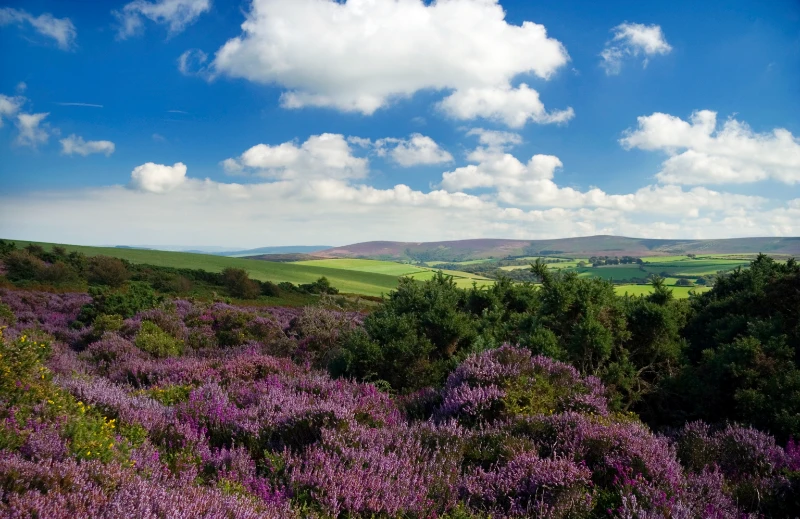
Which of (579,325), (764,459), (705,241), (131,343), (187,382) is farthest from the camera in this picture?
(705,241)

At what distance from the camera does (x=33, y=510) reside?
242cm

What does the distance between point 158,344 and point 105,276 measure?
31.6 meters

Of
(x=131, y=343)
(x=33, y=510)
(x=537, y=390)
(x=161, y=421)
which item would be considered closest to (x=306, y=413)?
(x=161, y=421)

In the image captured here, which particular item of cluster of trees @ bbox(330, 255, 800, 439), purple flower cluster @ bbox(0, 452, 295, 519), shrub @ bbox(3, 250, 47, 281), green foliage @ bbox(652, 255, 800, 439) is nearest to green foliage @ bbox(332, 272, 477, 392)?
cluster of trees @ bbox(330, 255, 800, 439)

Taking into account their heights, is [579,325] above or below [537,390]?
above

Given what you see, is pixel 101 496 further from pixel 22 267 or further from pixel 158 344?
pixel 22 267

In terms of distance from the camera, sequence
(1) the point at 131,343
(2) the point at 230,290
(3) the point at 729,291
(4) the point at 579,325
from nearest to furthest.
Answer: (4) the point at 579,325
(1) the point at 131,343
(3) the point at 729,291
(2) the point at 230,290

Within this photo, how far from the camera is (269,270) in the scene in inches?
2507

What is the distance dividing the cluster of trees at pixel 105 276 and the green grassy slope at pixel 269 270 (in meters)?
10.6

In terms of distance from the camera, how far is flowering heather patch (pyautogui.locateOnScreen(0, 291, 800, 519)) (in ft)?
9.71

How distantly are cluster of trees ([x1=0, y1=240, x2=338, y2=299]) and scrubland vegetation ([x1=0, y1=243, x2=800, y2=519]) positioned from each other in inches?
920

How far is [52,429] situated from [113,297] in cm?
Result: 1461

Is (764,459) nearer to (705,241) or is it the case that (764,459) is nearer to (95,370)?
(95,370)

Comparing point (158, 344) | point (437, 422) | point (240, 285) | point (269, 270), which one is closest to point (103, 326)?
point (158, 344)
